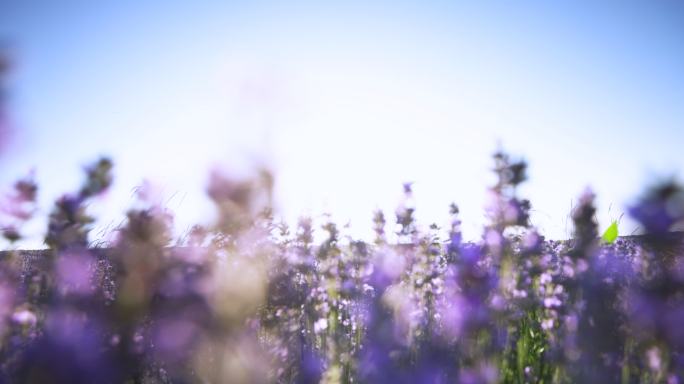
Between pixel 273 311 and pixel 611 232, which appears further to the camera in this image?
pixel 611 232

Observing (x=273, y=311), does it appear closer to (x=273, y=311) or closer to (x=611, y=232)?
(x=273, y=311)

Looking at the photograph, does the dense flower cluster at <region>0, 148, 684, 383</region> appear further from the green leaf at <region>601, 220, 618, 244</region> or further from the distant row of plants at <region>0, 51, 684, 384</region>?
the green leaf at <region>601, 220, 618, 244</region>

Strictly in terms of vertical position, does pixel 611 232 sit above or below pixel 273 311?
above

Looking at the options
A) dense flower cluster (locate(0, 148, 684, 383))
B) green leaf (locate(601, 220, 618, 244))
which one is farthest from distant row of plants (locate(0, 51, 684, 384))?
green leaf (locate(601, 220, 618, 244))

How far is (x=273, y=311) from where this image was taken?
4.00 meters

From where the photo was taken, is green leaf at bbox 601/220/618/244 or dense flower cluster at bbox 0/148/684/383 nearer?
dense flower cluster at bbox 0/148/684/383

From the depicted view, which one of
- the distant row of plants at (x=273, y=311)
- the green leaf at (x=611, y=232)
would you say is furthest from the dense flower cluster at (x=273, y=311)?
the green leaf at (x=611, y=232)

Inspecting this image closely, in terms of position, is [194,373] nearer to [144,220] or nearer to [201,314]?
[201,314]

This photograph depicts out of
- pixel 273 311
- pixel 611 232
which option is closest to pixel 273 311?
pixel 273 311

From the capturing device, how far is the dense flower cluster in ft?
9.16

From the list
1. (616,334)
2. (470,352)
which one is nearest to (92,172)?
(470,352)

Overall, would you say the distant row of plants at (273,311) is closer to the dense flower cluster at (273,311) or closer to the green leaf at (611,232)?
the dense flower cluster at (273,311)

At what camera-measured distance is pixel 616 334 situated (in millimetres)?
2854

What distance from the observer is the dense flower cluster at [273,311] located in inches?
110
